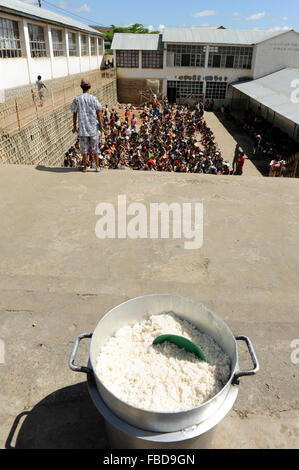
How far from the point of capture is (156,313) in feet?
7.13

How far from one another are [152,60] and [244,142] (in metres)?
13.9

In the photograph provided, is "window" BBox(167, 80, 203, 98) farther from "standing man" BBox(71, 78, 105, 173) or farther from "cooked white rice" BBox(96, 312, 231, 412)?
"cooked white rice" BBox(96, 312, 231, 412)

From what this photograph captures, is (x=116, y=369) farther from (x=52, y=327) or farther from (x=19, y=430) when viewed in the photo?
(x=52, y=327)

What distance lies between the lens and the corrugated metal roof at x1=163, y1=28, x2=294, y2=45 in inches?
1093

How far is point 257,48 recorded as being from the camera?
2720cm

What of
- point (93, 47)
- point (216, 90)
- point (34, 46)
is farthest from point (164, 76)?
point (34, 46)

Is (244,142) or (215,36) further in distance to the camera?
(215,36)

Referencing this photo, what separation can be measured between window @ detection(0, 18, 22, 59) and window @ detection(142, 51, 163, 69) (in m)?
15.7

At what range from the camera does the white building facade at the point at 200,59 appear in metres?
27.6

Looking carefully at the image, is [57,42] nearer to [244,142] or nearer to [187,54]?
[187,54]

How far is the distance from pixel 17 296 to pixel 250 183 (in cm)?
392

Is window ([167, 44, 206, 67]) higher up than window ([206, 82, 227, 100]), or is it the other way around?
window ([167, 44, 206, 67])

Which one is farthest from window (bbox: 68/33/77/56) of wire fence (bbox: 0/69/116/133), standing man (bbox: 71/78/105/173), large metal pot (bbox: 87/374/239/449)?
large metal pot (bbox: 87/374/239/449)

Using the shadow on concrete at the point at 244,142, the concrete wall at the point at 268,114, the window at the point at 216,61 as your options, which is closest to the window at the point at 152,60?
the window at the point at 216,61
